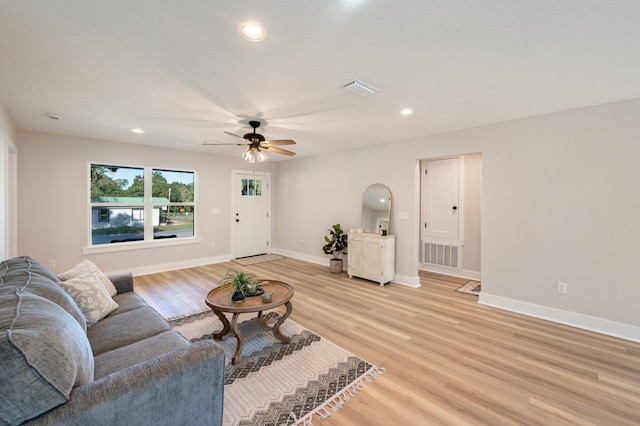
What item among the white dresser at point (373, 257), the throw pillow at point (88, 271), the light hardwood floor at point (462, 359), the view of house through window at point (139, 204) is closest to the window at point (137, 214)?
the view of house through window at point (139, 204)

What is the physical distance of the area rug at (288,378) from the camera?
184 cm

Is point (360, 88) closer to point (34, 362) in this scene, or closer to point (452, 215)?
point (34, 362)

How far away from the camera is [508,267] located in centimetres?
362

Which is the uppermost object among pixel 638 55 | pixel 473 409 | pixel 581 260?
pixel 638 55

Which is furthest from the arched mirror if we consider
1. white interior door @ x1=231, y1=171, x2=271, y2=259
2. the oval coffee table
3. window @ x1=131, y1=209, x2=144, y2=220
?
window @ x1=131, y1=209, x2=144, y2=220

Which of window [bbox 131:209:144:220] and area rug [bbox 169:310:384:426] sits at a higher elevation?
window [bbox 131:209:144:220]

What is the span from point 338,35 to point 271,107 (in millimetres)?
1493

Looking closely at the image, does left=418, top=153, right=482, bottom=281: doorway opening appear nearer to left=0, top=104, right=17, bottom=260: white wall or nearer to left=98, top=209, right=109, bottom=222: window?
left=98, top=209, right=109, bottom=222: window

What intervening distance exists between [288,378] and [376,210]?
3.46 m

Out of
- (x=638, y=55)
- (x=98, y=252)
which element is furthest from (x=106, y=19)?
(x=98, y=252)

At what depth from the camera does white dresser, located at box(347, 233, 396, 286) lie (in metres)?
4.59

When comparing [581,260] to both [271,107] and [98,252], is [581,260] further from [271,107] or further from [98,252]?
[98,252]

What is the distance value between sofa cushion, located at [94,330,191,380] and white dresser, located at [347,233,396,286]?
11.0ft

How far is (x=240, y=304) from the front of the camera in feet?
8.09
